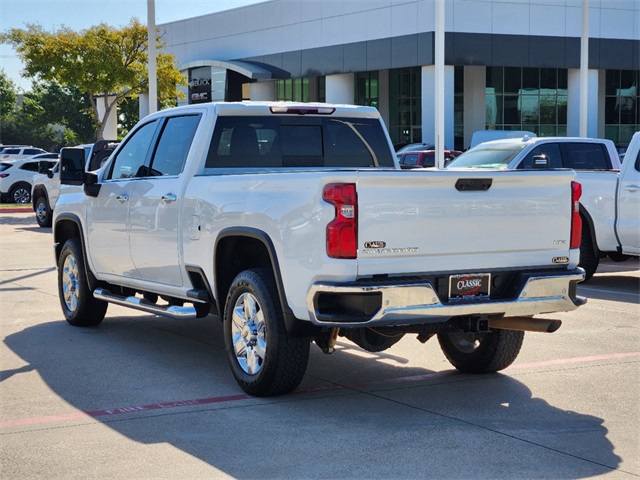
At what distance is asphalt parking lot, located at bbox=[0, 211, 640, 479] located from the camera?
223 inches

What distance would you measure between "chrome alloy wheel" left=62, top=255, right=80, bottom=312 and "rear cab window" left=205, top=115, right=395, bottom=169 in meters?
2.66

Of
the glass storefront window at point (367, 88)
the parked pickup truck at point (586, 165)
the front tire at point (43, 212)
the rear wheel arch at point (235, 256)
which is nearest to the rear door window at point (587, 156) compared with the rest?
the parked pickup truck at point (586, 165)

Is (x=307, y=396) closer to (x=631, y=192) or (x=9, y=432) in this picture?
(x=9, y=432)

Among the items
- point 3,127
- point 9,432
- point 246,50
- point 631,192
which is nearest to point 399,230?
point 9,432

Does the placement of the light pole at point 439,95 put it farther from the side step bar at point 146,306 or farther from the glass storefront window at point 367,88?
the glass storefront window at point 367,88

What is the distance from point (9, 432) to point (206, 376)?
200 cm

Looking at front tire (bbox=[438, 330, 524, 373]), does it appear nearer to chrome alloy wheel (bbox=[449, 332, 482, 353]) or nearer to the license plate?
chrome alloy wheel (bbox=[449, 332, 482, 353])

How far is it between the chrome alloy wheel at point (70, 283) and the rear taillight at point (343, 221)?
4.62 meters

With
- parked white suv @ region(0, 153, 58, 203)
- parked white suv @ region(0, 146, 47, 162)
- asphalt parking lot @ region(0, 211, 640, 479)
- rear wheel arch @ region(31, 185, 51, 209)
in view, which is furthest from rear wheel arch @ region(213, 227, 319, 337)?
parked white suv @ region(0, 146, 47, 162)

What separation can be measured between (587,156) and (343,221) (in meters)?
10.6

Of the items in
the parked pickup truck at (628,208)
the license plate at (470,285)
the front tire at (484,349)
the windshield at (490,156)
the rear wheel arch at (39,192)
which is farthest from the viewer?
the rear wheel arch at (39,192)

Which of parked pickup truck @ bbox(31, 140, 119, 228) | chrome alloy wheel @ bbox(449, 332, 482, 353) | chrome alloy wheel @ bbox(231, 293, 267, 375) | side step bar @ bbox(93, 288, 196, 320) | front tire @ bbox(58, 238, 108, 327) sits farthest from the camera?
parked pickup truck @ bbox(31, 140, 119, 228)

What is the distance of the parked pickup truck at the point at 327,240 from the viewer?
6.50 m

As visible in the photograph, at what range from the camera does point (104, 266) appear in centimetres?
973
